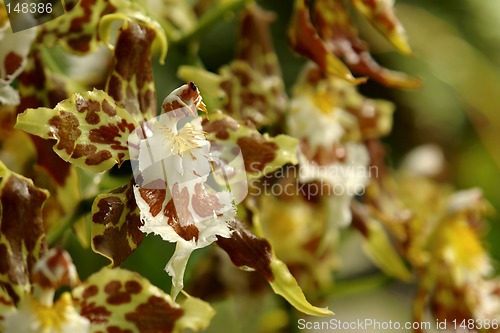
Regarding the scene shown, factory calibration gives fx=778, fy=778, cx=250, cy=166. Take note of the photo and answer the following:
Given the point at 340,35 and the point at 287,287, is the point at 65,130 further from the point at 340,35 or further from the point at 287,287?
the point at 340,35

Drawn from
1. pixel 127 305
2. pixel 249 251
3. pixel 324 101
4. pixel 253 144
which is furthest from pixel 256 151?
pixel 324 101

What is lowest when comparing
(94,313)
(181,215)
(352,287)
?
(352,287)

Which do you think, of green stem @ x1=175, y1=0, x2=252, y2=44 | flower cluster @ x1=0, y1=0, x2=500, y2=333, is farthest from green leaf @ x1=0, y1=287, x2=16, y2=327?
green stem @ x1=175, y1=0, x2=252, y2=44

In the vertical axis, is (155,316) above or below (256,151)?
below

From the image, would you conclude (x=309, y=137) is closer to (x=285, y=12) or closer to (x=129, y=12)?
(x=129, y=12)

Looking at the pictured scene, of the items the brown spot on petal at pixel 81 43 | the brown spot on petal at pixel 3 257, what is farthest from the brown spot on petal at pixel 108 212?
the brown spot on petal at pixel 81 43

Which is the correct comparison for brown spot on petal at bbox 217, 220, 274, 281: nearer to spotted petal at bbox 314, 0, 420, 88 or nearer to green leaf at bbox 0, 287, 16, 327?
green leaf at bbox 0, 287, 16, 327

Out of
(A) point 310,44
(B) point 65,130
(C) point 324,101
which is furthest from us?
(C) point 324,101
